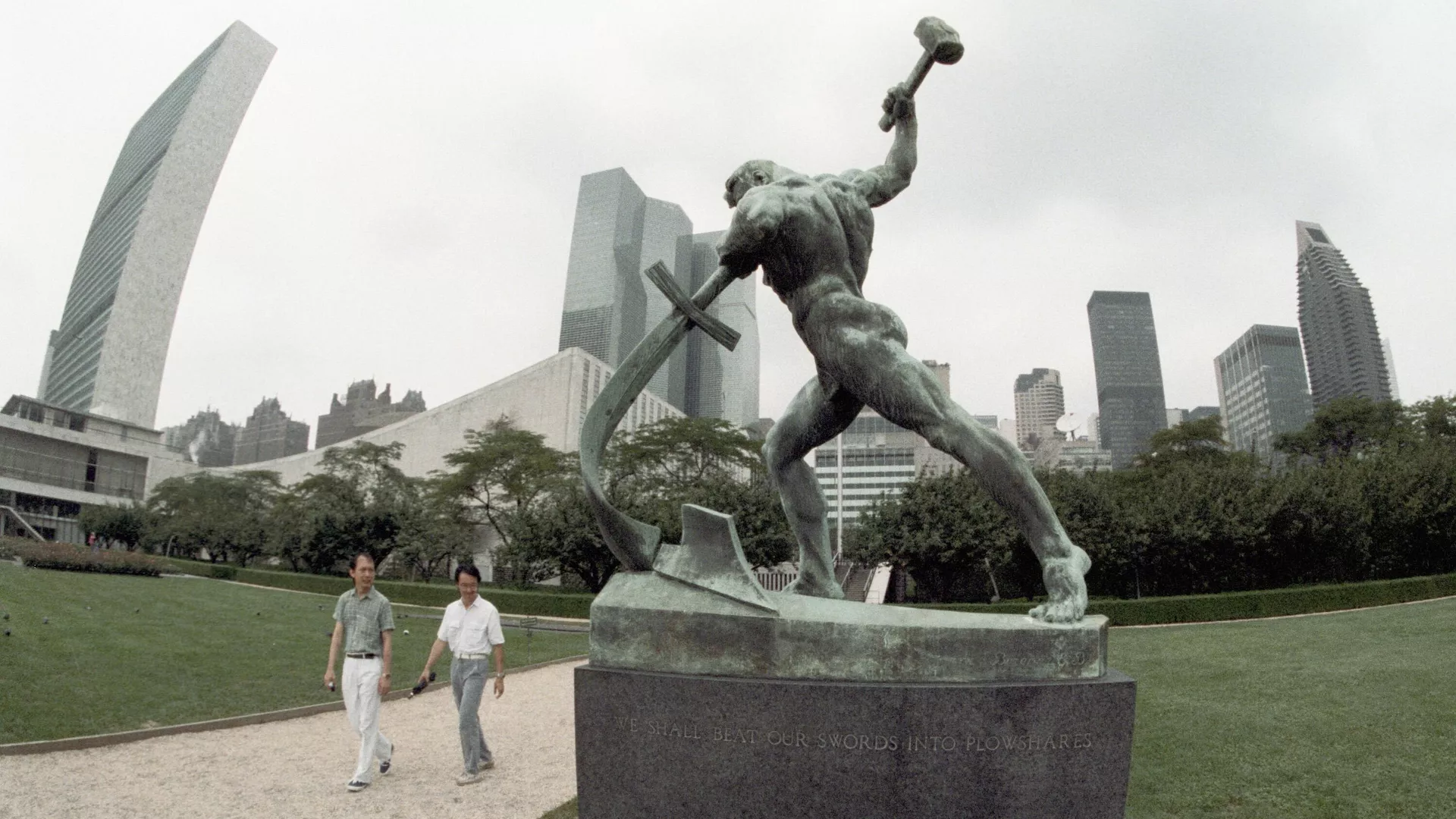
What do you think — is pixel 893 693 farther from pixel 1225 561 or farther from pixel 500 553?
pixel 500 553

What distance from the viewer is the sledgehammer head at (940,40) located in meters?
3.59

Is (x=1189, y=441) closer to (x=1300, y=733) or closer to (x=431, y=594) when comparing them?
(x=431, y=594)

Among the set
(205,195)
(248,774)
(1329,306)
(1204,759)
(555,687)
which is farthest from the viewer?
(1329,306)

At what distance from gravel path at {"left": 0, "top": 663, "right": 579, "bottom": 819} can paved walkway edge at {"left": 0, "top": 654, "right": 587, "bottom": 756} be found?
10 cm

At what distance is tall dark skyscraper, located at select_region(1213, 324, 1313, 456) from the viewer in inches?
4373

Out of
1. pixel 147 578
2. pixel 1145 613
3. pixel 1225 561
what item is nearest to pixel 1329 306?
pixel 1225 561

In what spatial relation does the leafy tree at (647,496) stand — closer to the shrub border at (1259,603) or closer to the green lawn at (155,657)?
the shrub border at (1259,603)

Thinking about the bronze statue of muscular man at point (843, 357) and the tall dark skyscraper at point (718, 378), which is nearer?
the bronze statue of muscular man at point (843, 357)

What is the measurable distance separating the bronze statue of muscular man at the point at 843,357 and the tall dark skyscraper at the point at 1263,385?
123 meters

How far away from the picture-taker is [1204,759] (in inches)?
199

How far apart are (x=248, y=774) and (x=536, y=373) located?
50.4m

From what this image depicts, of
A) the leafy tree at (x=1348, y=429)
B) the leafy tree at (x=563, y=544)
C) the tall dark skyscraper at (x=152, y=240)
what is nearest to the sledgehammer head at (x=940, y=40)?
the leafy tree at (x=563, y=544)

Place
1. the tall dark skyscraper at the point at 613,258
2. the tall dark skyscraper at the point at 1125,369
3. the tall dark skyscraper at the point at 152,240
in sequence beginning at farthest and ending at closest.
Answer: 1. the tall dark skyscraper at the point at 1125,369
2. the tall dark skyscraper at the point at 613,258
3. the tall dark skyscraper at the point at 152,240

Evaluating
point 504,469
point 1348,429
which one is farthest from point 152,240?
point 1348,429
